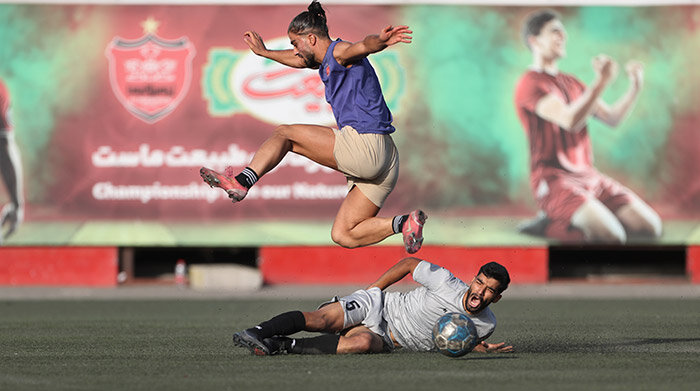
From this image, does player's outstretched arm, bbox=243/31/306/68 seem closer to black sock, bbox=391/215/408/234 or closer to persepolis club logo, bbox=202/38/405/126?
black sock, bbox=391/215/408/234

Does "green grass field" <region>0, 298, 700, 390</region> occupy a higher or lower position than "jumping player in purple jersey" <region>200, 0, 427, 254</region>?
lower

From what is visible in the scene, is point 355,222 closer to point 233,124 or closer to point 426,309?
point 426,309

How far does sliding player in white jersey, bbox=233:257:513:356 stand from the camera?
31.6 ft

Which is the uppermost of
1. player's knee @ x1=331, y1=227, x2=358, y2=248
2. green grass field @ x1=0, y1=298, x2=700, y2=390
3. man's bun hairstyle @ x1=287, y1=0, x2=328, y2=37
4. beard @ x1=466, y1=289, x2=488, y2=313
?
man's bun hairstyle @ x1=287, y1=0, x2=328, y2=37

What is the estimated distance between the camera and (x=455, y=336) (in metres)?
9.34

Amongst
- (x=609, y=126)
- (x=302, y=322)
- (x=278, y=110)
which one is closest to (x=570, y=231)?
(x=609, y=126)

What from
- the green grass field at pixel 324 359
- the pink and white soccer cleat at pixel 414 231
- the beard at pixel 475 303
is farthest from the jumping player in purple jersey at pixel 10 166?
the beard at pixel 475 303

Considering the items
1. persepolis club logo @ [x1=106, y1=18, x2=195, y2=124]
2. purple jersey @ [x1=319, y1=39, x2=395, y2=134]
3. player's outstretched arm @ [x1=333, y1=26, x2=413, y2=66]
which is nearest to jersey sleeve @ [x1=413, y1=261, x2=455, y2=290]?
purple jersey @ [x1=319, y1=39, x2=395, y2=134]

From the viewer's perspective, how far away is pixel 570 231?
2275 centimetres

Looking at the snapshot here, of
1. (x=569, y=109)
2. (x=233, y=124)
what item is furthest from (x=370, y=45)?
(x=569, y=109)

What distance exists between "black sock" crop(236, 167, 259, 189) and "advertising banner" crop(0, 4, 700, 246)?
1305 cm

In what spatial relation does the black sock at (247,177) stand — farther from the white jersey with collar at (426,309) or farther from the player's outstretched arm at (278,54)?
the white jersey with collar at (426,309)

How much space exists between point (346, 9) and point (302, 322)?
1381cm

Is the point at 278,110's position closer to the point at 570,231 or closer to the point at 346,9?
the point at 346,9
